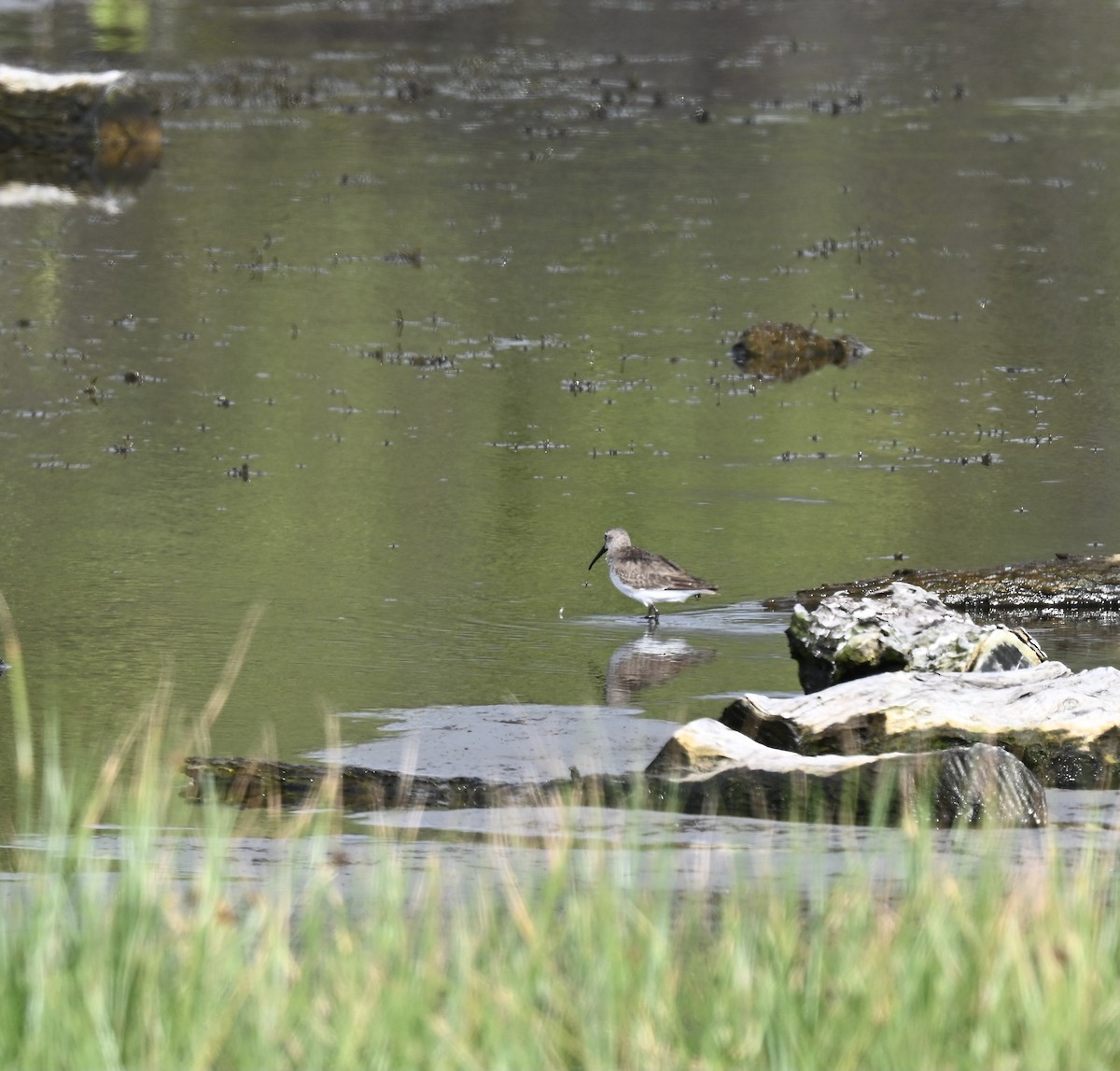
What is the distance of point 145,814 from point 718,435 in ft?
35.6

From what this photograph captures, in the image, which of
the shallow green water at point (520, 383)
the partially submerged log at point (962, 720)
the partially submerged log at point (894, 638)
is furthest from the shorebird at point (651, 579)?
the partially submerged log at point (962, 720)

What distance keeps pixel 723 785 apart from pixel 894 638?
5.91ft

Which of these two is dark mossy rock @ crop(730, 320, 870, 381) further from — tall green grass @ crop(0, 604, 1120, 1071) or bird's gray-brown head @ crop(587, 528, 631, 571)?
tall green grass @ crop(0, 604, 1120, 1071)

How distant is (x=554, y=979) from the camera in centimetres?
588

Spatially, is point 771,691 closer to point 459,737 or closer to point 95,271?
point 459,737

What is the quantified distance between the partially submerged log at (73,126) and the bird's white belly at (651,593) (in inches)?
729

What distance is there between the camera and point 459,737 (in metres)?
10.1

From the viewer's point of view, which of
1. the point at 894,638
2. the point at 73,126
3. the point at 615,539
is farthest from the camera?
the point at 73,126

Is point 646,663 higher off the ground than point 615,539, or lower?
lower

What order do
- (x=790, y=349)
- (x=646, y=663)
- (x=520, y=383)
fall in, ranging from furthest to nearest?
(x=790, y=349) → (x=520, y=383) → (x=646, y=663)

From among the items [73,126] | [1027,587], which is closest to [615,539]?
[1027,587]

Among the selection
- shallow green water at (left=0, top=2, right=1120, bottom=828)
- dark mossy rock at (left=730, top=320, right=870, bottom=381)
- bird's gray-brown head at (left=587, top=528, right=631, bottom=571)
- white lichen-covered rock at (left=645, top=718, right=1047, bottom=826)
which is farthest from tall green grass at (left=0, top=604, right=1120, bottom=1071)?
dark mossy rock at (left=730, top=320, right=870, bottom=381)

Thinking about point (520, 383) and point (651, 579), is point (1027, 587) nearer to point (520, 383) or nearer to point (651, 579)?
point (651, 579)

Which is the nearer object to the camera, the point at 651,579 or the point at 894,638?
the point at 894,638
